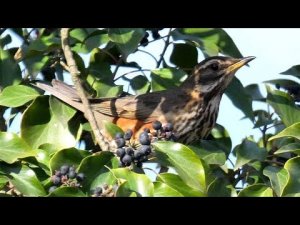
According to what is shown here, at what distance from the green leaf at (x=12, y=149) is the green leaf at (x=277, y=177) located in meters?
1.08

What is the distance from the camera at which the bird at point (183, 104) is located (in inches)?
194

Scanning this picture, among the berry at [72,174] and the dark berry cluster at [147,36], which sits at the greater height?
the dark berry cluster at [147,36]

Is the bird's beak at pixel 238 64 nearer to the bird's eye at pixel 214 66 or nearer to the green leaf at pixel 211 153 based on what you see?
the bird's eye at pixel 214 66

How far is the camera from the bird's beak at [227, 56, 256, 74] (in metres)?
5.11

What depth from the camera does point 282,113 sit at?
399cm

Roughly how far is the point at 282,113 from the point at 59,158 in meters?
1.31

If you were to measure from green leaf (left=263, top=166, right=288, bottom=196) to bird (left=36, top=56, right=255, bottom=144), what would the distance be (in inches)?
55.7

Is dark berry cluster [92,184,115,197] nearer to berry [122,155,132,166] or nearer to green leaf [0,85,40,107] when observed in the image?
berry [122,155,132,166]

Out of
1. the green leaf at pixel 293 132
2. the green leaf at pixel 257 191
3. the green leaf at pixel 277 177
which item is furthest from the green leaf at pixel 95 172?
the green leaf at pixel 293 132

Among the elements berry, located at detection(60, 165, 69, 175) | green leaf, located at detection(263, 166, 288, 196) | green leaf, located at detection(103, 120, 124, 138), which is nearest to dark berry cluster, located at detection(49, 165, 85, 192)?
berry, located at detection(60, 165, 69, 175)

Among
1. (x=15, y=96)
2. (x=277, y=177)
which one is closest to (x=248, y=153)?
(x=277, y=177)
